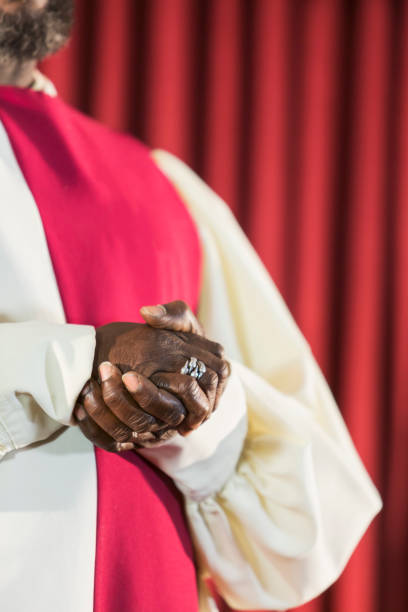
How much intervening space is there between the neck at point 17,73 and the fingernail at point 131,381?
0.39 m

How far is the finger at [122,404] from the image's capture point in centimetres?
46

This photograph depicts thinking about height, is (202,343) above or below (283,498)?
above

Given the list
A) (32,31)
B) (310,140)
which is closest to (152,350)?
(32,31)

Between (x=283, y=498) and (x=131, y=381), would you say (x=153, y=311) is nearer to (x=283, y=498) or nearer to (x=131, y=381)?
(x=131, y=381)

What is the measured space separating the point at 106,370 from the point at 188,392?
0.06m

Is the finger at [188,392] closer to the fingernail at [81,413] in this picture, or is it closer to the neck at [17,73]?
the fingernail at [81,413]

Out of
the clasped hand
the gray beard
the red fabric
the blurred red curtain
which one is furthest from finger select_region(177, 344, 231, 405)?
the blurred red curtain

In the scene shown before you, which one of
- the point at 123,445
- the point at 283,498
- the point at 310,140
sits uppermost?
the point at 310,140

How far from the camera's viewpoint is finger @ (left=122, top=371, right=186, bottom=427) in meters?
0.46

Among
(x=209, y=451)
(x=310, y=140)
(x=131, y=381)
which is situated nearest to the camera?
(x=131, y=381)

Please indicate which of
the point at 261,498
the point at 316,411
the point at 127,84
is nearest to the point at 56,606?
the point at 261,498

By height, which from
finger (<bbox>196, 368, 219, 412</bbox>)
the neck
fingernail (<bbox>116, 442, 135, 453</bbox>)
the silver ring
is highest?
the neck

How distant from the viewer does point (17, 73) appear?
27.3 inches

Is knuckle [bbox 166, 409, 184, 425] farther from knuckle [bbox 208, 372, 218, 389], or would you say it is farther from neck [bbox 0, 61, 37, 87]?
neck [bbox 0, 61, 37, 87]
